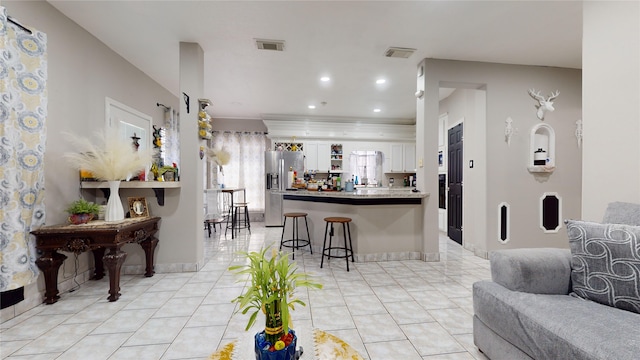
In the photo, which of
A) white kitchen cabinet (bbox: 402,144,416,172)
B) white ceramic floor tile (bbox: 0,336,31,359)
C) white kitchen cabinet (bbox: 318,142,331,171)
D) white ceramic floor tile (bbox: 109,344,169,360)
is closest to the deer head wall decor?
white kitchen cabinet (bbox: 402,144,416,172)

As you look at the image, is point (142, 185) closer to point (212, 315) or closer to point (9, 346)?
point (9, 346)

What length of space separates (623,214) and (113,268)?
386cm

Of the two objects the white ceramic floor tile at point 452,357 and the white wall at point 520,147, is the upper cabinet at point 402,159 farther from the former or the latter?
the white ceramic floor tile at point 452,357

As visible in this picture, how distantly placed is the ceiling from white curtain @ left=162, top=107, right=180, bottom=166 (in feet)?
2.08

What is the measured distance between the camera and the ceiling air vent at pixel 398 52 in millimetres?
3364

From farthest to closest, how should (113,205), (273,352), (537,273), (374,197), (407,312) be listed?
(374,197) < (113,205) < (407,312) < (537,273) < (273,352)

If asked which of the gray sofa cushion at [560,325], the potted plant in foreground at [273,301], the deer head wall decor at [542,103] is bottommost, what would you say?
the gray sofa cushion at [560,325]

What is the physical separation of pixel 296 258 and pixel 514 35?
394 cm

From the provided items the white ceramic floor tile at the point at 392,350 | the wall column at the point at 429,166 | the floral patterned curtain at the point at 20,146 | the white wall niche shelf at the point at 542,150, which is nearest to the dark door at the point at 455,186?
the white wall niche shelf at the point at 542,150

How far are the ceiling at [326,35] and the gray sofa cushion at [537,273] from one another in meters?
2.34

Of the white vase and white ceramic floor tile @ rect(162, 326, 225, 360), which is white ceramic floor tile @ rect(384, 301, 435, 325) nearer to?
white ceramic floor tile @ rect(162, 326, 225, 360)

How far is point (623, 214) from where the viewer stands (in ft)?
5.01

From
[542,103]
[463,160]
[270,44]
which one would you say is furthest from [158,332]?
[542,103]

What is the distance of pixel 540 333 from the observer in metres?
1.23
